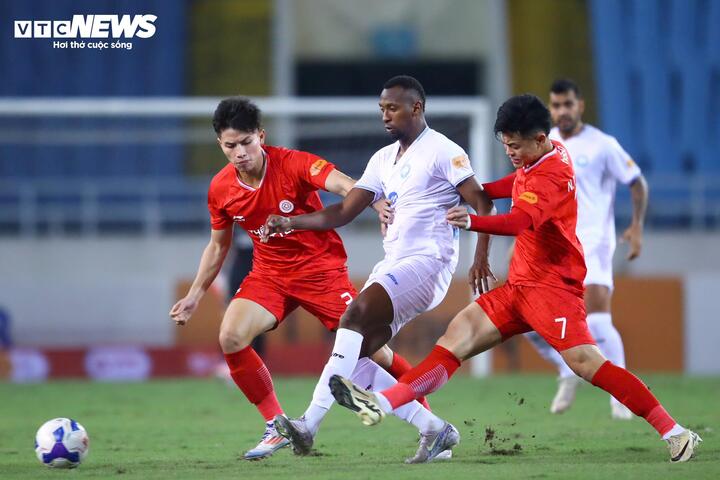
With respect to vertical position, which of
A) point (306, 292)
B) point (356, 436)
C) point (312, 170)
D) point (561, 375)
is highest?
point (312, 170)

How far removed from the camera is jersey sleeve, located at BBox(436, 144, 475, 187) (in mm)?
6402

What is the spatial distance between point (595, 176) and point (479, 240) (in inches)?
103

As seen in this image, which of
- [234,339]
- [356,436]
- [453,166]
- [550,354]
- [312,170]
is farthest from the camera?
[550,354]

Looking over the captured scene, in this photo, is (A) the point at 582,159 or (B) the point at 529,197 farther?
(A) the point at 582,159

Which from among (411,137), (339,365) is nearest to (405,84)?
(411,137)

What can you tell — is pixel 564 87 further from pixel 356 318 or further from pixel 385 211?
pixel 356 318

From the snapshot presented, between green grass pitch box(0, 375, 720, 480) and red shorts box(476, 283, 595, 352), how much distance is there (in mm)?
666

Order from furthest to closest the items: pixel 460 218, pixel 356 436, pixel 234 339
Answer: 1. pixel 356 436
2. pixel 234 339
3. pixel 460 218

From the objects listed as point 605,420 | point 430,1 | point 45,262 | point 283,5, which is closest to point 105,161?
point 45,262

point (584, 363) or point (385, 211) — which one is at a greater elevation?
point (385, 211)

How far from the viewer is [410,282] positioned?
21.0ft

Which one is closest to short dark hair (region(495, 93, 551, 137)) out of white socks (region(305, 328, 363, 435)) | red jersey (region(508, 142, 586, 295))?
red jersey (region(508, 142, 586, 295))

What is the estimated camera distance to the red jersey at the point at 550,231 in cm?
616

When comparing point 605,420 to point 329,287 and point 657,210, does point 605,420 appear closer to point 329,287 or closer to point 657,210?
point 329,287
